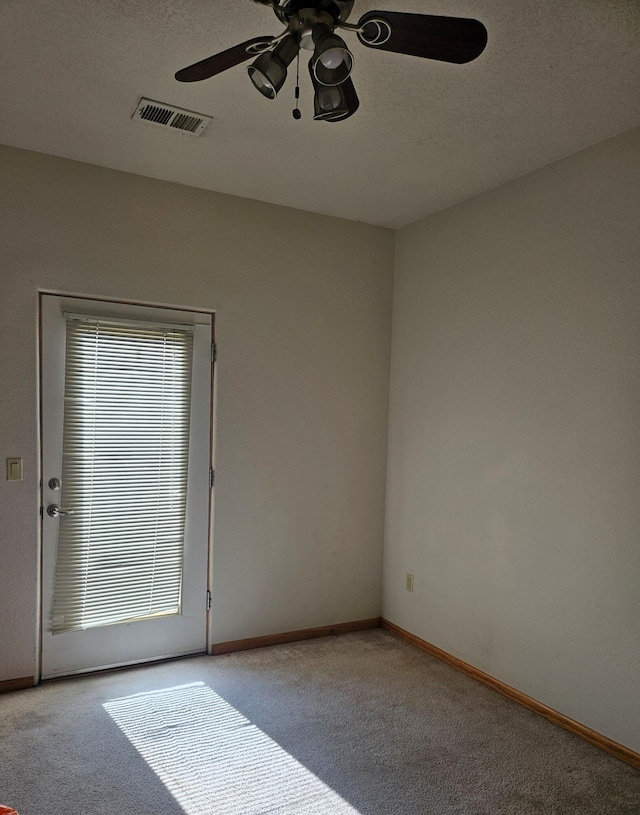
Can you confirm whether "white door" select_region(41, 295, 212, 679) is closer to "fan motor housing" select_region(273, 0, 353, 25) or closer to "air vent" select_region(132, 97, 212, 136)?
"air vent" select_region(132, 97, 212, 136)

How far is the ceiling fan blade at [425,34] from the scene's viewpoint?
61.5 inches

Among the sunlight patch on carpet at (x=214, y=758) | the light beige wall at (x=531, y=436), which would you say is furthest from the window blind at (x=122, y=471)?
the light beige wall at (x=531, y=436)

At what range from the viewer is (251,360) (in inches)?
145

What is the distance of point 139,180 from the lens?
3.35 metres

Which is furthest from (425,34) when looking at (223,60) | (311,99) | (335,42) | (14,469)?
(14,469)

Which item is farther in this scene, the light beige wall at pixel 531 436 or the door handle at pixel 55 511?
the door handle at pixel 55 511

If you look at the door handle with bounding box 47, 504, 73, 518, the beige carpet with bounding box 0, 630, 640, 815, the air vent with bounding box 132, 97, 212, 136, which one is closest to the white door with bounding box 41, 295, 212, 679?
the door handle with bounding box 47, 504, 73, 518

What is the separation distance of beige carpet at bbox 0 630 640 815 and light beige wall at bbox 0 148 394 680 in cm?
48

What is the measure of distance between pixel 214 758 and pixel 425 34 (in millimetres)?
2725

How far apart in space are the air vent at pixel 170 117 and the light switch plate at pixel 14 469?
175 centimetres

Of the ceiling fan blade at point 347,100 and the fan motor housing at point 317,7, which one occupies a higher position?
the fan motor housing at point 317,7

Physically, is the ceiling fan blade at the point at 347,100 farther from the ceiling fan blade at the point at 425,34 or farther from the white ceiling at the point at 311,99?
the white ceiling at the point at 311,99

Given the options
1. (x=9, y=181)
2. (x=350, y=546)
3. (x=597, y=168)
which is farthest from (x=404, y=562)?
(x=9, y=181)

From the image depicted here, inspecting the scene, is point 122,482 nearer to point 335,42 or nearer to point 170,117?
point 170,117
